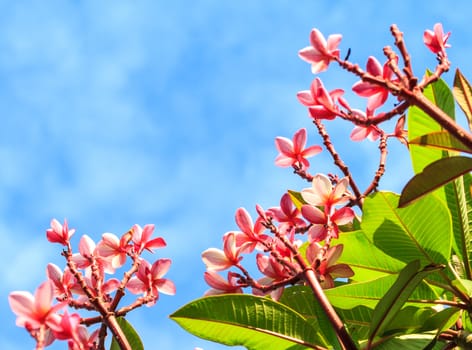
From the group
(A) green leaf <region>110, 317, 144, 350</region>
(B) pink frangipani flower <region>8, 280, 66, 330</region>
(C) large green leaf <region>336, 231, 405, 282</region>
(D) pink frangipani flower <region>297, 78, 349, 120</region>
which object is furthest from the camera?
(C) large green leaf <region>336, 231, 405, 282</region>

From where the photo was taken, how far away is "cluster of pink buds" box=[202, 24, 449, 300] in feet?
5.98

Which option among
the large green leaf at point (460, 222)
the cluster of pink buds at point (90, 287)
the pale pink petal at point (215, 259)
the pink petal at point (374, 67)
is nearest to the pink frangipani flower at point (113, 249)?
the cluster of pink buds at point (90, 287)

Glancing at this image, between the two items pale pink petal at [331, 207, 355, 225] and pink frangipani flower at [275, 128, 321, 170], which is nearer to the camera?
pale pink petal at [331, 207, 355, 225]

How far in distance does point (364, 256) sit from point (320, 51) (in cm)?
77

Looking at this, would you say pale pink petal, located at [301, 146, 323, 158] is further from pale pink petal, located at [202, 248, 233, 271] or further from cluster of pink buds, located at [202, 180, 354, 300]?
pale pink petal, located at [202, 248, 233, 271]

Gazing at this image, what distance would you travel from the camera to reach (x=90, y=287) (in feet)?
Answer: 7.22

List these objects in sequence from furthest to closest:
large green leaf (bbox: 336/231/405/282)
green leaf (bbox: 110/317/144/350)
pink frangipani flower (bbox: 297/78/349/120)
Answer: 1. large green leaf (bbox: 336/231/405/282)
2. green leaf (bbox: 110/317/144/350)
3. pink frangipani flower (bbox: 297/78/349/120)

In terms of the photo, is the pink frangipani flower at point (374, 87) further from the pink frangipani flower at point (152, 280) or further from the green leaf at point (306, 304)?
the pink frangipani flower at point (152, 280)

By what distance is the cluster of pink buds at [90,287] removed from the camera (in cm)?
162

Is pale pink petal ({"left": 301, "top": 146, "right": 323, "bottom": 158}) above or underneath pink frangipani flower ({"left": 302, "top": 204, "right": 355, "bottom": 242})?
above

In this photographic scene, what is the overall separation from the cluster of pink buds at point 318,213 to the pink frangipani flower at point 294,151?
0.14 m

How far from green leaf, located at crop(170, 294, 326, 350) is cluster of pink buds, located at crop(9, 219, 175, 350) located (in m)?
0.21

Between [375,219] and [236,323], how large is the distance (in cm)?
54

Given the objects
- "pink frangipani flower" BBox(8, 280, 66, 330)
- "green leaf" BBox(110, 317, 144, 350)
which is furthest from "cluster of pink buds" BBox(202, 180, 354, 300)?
"pink frangipani flower" BBox(8, 280, 66, 330)
